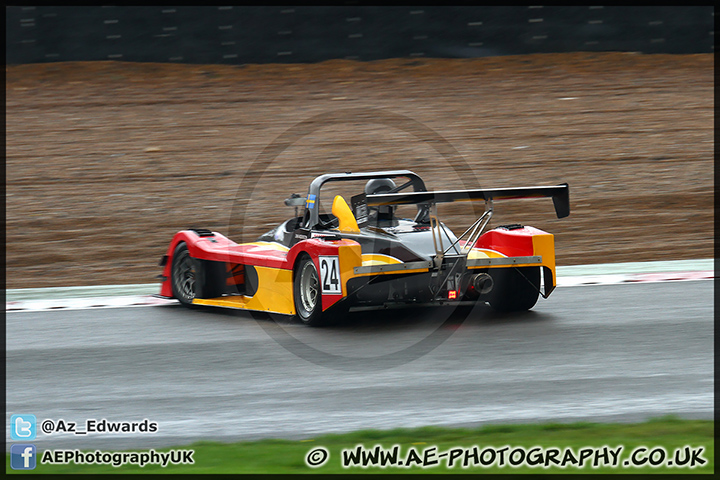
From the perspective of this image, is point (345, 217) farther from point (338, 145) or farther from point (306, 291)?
point (338, 145)

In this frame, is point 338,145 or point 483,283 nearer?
point 483,283

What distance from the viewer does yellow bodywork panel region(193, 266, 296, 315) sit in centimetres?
913

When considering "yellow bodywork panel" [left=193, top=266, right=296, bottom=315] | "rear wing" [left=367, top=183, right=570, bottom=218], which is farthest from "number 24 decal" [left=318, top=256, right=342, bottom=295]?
"rear wing" [left=367, top=183, right=570, bottom=218]

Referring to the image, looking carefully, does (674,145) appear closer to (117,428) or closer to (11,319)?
(11,319)

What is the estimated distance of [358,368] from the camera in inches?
290

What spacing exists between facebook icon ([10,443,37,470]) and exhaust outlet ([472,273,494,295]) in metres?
4.24

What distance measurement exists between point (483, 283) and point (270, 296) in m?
2.00

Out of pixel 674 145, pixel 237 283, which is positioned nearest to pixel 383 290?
pixel 237 283

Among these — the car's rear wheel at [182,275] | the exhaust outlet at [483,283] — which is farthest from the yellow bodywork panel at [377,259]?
the car's rear wheel at [182,275]

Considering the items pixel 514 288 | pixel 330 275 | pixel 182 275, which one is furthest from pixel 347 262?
pixel 182 275

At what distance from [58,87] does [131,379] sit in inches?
583

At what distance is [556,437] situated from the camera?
5418 mm

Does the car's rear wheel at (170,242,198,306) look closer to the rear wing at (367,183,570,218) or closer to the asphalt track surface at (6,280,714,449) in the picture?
the asphalt track surface at (6,280,714,449)

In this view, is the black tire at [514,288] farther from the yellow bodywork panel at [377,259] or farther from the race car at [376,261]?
the yellow bodywork panel at [377,259]
